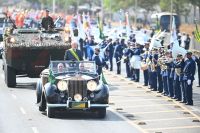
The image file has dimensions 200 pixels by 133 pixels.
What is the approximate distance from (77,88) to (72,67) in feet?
4.60

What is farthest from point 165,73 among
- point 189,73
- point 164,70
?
point 189,73

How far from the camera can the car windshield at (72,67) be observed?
2430cm

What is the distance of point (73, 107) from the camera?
23.0m

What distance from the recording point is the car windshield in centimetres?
2430

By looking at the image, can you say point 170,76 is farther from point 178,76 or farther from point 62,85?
point 62,85

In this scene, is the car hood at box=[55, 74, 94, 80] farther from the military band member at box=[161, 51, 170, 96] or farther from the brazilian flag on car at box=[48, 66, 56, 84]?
the military band member at box=[161, 51, 170, 96]

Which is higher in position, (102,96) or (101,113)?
(102,96)

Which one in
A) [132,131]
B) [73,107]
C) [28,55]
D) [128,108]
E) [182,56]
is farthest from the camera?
[28,55]

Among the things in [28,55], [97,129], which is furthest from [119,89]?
[97,129]

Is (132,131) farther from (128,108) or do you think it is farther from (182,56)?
(182,56)

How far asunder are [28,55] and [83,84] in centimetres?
866

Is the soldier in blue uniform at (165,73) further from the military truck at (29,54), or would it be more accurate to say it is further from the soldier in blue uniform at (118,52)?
the soldier in blue uniform at (118,52)

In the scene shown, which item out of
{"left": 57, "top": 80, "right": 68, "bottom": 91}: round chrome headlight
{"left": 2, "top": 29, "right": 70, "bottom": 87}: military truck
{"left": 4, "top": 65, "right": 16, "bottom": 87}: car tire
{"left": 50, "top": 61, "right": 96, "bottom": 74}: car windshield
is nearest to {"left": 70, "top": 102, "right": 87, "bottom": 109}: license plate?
{"left": 57, "top": 80, "right": 68, "bottom": 91}: round chrome headlight

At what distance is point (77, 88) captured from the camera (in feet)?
76.2
